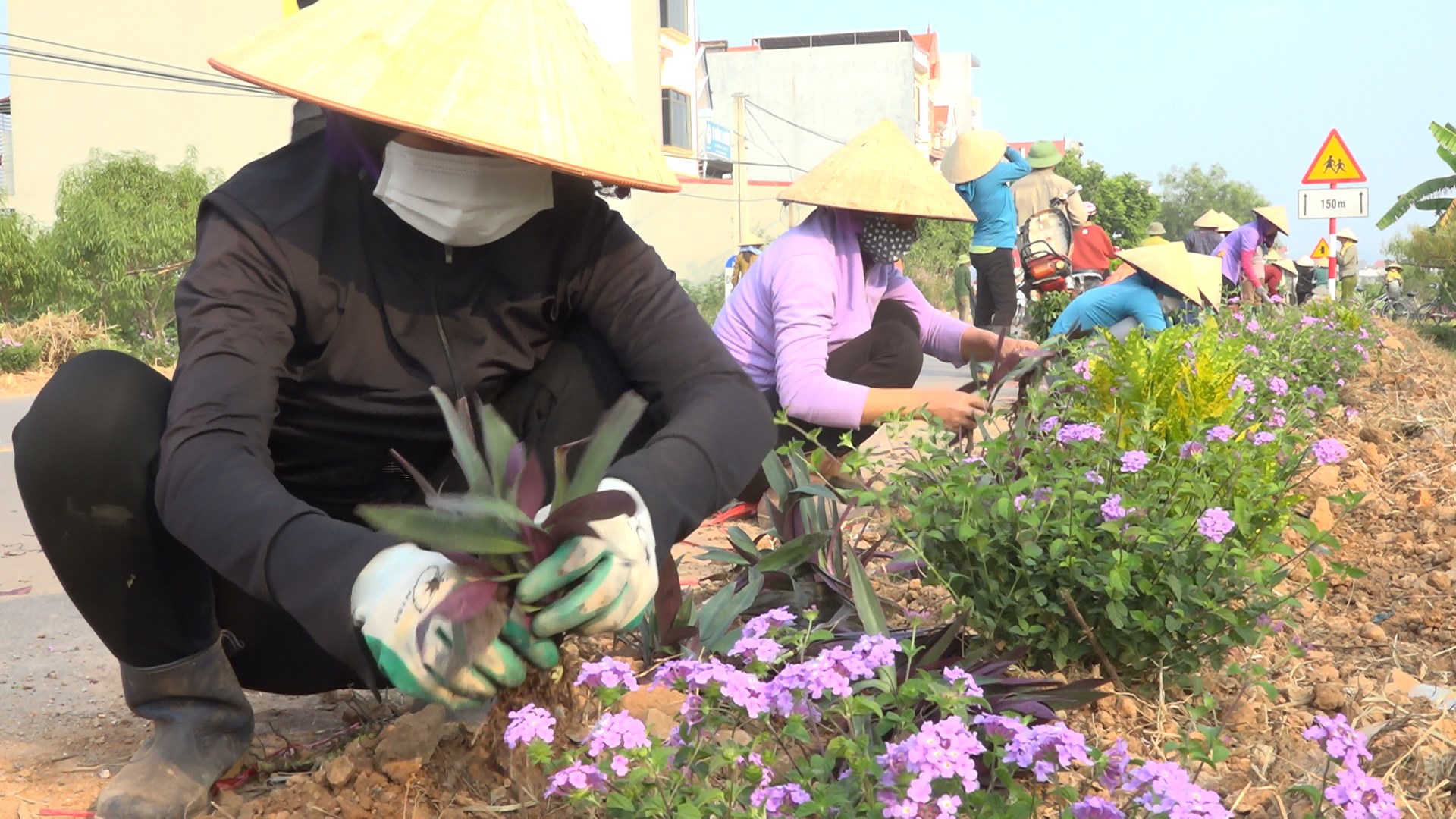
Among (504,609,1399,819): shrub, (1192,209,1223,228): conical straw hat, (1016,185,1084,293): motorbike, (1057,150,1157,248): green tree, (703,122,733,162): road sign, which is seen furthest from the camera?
(1057,150,1157,248): green tree

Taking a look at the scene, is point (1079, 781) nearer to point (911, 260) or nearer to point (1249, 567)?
point (1249, 567)

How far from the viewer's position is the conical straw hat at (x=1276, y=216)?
12276mm

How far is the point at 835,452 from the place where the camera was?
3934 mm

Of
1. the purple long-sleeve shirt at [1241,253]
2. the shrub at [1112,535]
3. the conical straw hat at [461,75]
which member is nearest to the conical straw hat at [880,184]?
the shrub at [1112,535]

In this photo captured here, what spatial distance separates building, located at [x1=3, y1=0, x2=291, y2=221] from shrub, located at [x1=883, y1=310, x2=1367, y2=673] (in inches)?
908

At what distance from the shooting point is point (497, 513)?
1360 mm

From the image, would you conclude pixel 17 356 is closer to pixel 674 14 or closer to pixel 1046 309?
pixel 1046 309

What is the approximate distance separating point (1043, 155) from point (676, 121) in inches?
935

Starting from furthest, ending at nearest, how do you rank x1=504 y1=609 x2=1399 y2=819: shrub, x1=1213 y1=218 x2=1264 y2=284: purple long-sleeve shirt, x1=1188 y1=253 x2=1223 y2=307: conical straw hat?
x1=1213 y1=218 x2=1264 y2=284: purple long-sleeve shirt < x1=1188 y1=253 x2=1223 y2=307: conical straw hat < x1=504 y1=609 x2=1399 y2=819: shrub

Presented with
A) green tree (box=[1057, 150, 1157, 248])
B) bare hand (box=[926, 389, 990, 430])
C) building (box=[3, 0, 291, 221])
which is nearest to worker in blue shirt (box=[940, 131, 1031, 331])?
bare hand (box=[926, 389, 990, 430])

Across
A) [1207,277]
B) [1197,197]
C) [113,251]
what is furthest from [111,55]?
[1197,197]

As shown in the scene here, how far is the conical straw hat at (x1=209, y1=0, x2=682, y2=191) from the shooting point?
5.60ft

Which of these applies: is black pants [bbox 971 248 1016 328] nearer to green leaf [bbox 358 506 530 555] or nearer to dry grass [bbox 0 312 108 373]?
green leaf [bbox 358 506 530 555]

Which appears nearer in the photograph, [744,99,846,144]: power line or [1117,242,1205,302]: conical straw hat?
[1117,242,1205,302]: conical straw hat
